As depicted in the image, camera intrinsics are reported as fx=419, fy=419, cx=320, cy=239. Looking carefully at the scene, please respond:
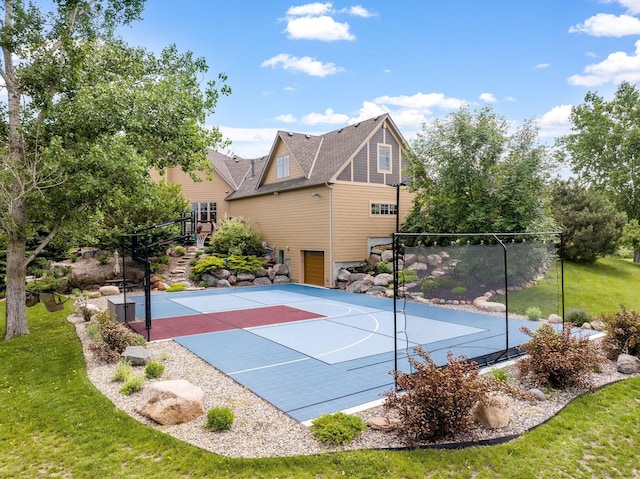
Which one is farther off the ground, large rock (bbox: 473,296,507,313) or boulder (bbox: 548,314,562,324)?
large rock (bbox: 473,296,507,313)

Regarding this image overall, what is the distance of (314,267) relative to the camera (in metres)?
23.3

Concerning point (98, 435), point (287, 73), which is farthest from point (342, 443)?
point (287, 73)

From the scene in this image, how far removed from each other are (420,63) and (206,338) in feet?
46.4

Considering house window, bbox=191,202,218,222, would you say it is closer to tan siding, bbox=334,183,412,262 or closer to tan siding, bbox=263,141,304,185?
tan siding, bbox=263,141,304,185

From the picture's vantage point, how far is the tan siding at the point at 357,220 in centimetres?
2169

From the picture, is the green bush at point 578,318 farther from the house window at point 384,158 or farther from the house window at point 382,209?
the house window at point 384,158

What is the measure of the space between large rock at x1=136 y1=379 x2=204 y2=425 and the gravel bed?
0.10 meters

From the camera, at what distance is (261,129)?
7194cm

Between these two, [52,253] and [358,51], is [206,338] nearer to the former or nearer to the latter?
[358,51]

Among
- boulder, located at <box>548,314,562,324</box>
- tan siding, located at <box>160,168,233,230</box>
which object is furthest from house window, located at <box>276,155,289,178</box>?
boulder, located at <box>548,314,562,324</box>

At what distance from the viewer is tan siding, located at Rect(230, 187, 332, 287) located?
22.0 metres

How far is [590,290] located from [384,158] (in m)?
11.8

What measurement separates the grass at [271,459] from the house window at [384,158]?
57.4ft

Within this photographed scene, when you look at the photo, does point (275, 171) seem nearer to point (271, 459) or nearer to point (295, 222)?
point (295, 222)
